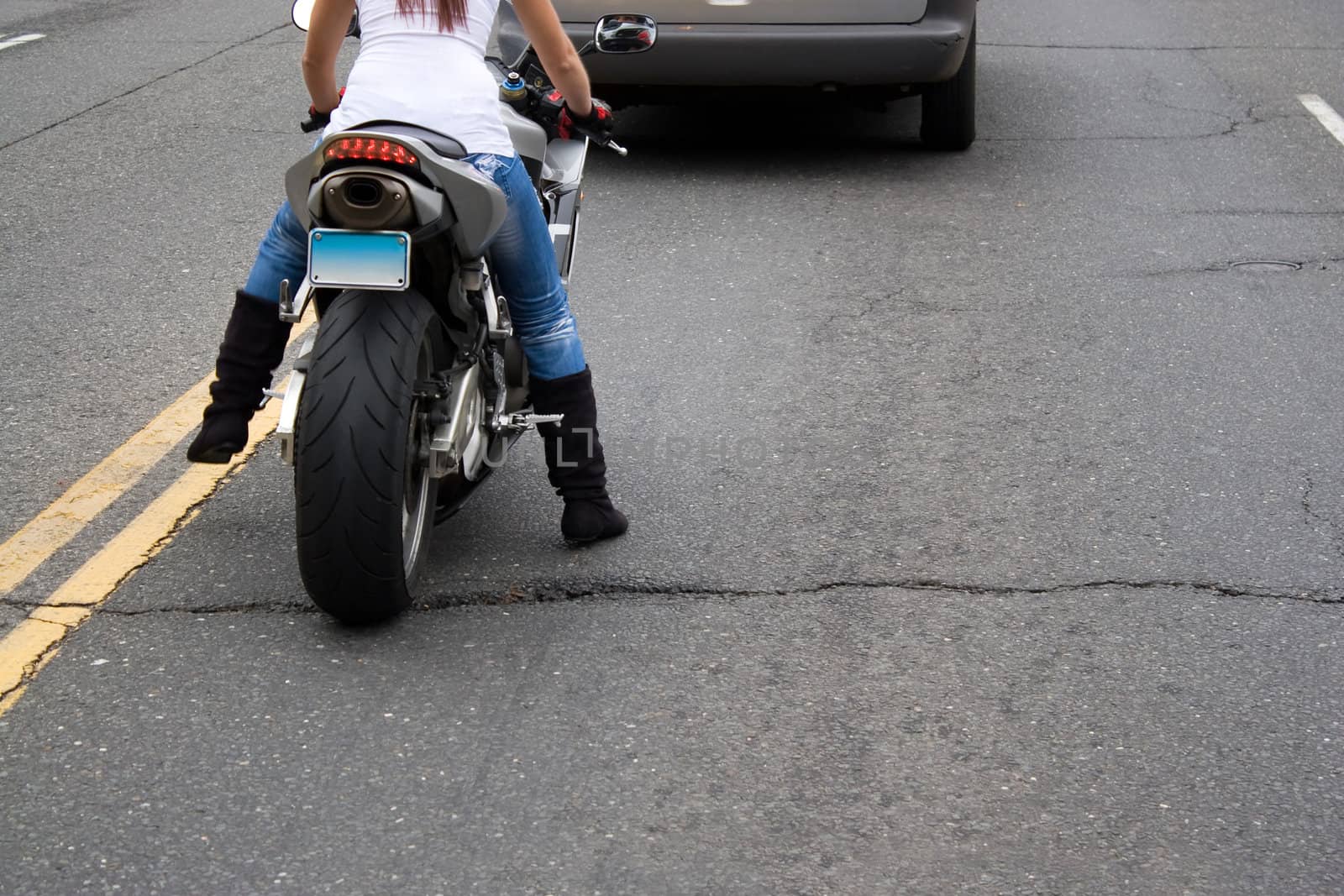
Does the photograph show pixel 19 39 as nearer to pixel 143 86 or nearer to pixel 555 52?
pixel 143 86

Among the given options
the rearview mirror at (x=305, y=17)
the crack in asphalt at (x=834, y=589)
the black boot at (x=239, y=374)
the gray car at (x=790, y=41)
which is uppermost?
the rearview mirror at (x=305, y=17)

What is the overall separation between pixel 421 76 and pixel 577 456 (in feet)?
3.55

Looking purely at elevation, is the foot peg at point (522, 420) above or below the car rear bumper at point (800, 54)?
above

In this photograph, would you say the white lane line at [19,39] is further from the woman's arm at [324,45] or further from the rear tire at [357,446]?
the rear tire at [357,446]

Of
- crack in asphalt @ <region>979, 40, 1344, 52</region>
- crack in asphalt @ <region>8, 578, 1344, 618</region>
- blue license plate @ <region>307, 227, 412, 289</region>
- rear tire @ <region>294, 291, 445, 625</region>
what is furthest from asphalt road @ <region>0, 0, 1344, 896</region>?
crack in asphalt @ <region>979, 40, 1344, 52</region>

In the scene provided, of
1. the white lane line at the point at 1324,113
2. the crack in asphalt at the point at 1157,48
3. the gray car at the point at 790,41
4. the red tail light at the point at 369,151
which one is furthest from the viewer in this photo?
the crack in asphalt at the point at 1157,48

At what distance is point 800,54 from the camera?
796 cm

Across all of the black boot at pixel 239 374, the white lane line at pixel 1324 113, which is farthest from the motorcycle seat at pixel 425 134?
the white lane line at pixel 1324 113

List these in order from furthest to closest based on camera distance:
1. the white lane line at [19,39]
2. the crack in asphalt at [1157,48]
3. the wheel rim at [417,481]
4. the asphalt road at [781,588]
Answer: the white lane line at [19,39], the crack in asphalt at [1157,48], the wheel rim at [417,481], the asphalt road at [781,588]

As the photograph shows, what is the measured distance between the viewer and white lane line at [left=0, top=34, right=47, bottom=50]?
1201 centimetres

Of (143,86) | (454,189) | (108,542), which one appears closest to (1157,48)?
(143,86)

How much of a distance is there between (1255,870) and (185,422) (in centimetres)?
352

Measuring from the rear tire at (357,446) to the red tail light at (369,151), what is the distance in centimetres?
31

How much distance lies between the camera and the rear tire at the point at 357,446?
3611 mm
